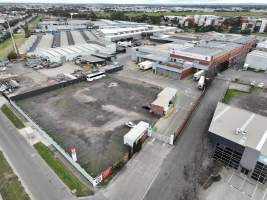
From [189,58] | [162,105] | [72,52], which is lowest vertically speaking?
[162,105]

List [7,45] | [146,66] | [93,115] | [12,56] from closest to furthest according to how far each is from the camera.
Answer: [93,115]
[146,66]
[12,56]
[7,45]

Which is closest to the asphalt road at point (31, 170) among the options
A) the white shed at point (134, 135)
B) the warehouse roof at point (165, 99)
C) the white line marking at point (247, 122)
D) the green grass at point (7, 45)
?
the white shed at point (134, 135)

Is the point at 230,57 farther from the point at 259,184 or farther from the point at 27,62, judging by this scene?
the point at 27,62

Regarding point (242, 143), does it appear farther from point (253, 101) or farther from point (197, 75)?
point (197, 75)

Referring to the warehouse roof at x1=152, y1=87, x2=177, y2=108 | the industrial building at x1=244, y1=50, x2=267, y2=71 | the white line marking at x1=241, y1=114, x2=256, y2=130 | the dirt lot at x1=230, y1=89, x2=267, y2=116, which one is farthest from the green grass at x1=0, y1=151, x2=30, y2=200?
the industrial building at x1=244, y1=50, x2=267, y2=71

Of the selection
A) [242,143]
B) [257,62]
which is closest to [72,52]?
[257,62]

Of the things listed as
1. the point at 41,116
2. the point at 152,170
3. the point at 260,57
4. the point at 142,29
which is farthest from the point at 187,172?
the point at 142,29

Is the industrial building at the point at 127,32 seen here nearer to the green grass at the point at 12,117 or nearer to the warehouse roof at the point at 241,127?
the green grass at the point at 12,117
